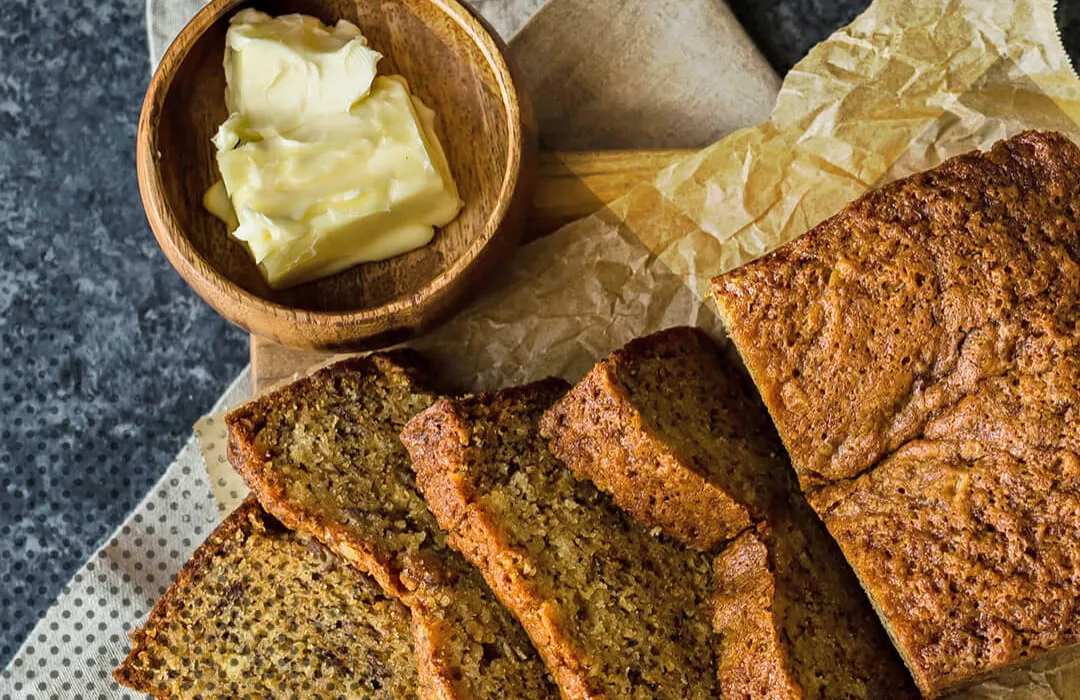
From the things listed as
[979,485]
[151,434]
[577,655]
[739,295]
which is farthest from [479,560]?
[151,434]

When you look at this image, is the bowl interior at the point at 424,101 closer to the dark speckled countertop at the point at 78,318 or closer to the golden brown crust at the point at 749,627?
the dark speckled countertop at the point at 78,318

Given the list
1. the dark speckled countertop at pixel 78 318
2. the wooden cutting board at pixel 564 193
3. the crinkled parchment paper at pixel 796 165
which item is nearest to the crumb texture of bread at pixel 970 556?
the crinkled parchment paper at pixel 796 165

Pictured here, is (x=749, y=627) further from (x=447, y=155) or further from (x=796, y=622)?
(x=447, y=155)

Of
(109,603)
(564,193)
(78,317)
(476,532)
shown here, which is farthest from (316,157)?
(109,603)

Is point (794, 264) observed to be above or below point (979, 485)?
above

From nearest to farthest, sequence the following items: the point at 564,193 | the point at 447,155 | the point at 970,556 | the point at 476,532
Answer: the point at 970,556, the point at 476,532, the point at 447,155, the point at 564,193

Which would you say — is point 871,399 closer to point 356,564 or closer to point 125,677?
point 356,564
